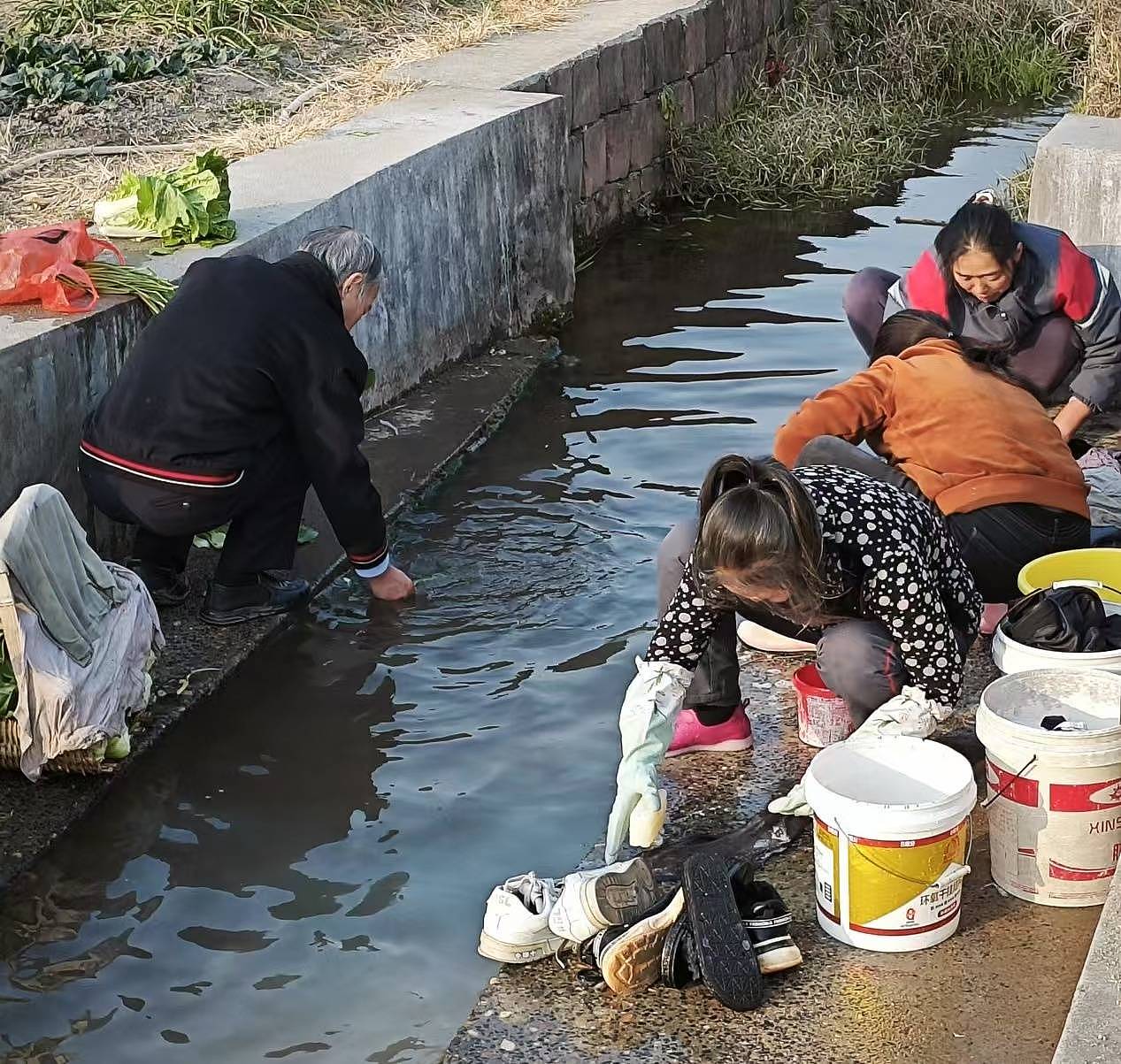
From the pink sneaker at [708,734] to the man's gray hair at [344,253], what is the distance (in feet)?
6.09

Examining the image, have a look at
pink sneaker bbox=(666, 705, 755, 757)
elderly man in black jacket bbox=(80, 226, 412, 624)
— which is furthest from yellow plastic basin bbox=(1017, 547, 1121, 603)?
elderly man in black jacket bbox=(80, 226, 412, 624)

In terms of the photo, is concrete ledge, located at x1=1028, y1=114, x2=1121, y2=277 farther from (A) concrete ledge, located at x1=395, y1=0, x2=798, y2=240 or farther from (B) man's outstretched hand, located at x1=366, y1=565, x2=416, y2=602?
(B) man's outstretched hand, located at x1=366, y1=565, x2=416, y2=602

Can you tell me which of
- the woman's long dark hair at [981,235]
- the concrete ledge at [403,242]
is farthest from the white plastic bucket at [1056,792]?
the concrete ledge at [403,242]

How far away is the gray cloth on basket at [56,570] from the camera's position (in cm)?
405

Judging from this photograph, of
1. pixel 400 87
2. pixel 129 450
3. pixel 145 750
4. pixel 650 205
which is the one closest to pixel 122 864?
pixel 145 750

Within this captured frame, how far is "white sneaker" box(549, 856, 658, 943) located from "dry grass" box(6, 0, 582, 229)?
4671 millimetres

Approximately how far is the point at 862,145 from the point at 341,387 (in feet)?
23.3

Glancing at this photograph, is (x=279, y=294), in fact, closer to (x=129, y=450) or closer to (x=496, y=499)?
(x=129, y=450)

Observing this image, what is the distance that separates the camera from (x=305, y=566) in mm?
5699

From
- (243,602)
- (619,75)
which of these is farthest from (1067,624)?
(619,75)

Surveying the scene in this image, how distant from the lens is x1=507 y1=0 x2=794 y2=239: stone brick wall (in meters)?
9.35

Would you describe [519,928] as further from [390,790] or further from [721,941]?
[390,790]

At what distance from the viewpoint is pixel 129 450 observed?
4.89 metres

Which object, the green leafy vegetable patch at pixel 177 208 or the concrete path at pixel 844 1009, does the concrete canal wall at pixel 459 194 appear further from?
the concrete path at pixel 844 1009
